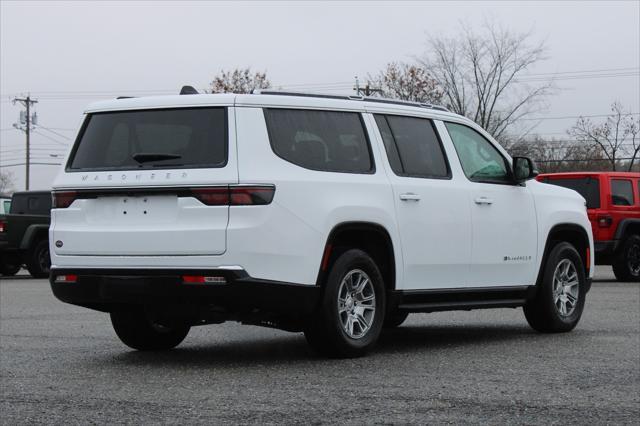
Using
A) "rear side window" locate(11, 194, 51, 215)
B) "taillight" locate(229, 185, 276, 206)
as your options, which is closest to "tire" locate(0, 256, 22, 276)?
"rear side window" locate(11, 194, 51, 215)

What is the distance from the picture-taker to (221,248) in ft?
25.5

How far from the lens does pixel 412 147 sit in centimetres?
940

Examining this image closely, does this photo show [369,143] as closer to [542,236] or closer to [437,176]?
[437,176]

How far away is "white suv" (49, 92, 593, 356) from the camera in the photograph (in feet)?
25.8

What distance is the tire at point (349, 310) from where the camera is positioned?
326 inches

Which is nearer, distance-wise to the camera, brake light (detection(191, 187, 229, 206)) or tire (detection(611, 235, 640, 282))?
brake light (detection(191, 187, 229, 206))

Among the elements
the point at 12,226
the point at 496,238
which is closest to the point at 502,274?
the point at 496,238

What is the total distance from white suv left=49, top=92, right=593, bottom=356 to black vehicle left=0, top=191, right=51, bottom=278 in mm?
15501

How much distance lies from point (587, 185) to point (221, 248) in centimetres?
1349

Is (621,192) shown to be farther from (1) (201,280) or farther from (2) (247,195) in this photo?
(1) (201,280)

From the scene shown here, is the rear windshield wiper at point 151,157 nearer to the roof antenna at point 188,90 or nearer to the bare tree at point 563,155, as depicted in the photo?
the roof antenna at point 188,90

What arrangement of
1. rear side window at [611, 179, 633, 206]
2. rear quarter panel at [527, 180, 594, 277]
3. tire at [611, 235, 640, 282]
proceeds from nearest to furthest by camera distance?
rear quarter panel at [527, 180, 594, 277] < rear side window at [611, 179, 633, 206] < tire at [611, 235, 640, 282]

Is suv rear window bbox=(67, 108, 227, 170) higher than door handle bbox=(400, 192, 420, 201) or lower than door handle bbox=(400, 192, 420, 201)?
higher

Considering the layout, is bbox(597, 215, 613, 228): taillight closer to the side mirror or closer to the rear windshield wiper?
the side mirror
